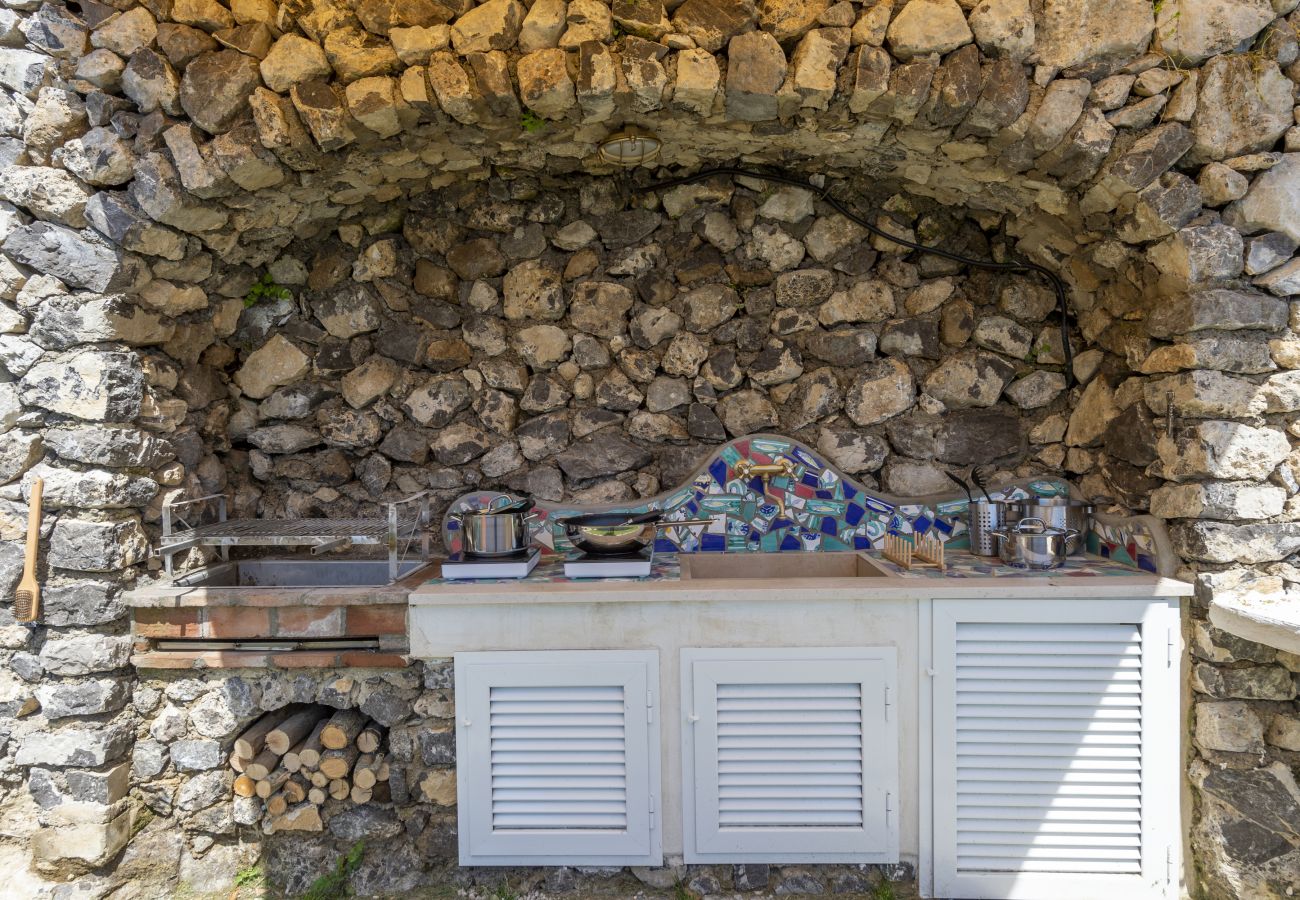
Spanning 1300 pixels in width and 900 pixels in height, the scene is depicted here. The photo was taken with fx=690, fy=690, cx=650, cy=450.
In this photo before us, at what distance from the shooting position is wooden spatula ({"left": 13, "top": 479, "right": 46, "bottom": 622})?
205cm

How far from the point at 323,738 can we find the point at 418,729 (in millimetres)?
297

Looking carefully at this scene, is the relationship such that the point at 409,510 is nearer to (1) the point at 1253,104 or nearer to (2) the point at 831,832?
(2) the point at 831,832

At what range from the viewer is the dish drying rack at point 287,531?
7.33ft

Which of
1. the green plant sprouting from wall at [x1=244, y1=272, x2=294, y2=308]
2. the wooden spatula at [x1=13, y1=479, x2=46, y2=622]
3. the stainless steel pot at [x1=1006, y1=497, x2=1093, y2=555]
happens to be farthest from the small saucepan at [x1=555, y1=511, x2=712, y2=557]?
the wooden spatula at [x1=13, y1=479, x2=46, y2=622]

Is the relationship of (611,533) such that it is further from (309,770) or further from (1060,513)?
(1060,513)

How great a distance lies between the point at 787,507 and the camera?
2.60 meters

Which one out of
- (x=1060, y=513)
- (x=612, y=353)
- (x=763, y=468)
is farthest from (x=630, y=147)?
(x=1060, y=513)

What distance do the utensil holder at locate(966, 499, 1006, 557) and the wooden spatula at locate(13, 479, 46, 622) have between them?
9.90ft

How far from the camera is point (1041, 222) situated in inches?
92.4

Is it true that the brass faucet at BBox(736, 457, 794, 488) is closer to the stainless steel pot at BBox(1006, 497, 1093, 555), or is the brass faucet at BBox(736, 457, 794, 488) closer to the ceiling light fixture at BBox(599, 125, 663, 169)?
the stainless steel pot at BBox(1006, 497, 1093, 555)

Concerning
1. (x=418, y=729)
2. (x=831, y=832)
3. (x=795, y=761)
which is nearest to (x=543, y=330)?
(x=418, y=729)

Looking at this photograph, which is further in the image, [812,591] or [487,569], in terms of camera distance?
[487,569]

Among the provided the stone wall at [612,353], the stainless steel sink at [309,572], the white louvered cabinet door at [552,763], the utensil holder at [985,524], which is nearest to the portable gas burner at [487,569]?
the white louvered cabinet door at [552,763]

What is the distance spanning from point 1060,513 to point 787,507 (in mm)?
919
